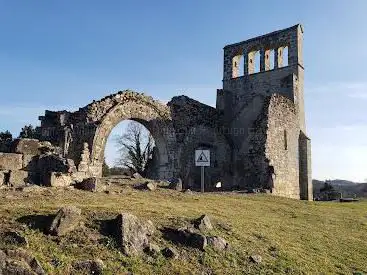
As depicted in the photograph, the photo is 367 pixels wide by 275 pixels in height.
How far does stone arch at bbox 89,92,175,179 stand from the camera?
1814 cm

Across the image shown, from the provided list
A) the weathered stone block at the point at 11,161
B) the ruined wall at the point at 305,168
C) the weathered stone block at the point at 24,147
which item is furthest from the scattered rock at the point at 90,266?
the ruined wall at the point at 305,168

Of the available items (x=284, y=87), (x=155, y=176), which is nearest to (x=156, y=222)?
(x=155, y=176)

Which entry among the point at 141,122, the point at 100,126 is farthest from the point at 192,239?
the point at 141,122

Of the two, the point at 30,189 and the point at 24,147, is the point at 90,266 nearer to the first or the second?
the point at 30,189

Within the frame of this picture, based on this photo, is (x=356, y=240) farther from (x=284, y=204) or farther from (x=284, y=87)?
(x=284, y=87)

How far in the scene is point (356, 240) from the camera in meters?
11.8

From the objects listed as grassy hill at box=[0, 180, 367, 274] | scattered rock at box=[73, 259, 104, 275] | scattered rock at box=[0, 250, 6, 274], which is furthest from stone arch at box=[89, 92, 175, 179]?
scattered rock at box=[0, 250, 6, 274]

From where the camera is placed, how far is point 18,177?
11812mm

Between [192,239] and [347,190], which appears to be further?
[347,190]

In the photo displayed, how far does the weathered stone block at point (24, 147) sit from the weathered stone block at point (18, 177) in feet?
4.15

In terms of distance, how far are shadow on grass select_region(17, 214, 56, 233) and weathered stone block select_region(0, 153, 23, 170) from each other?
472cm

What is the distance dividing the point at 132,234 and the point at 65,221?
105cm

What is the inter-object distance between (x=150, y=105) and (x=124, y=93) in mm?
1490

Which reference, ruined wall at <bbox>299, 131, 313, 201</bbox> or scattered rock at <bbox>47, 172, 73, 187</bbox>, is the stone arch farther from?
ruined wall at <bbox>299, 131, 313, 201</bbox>
